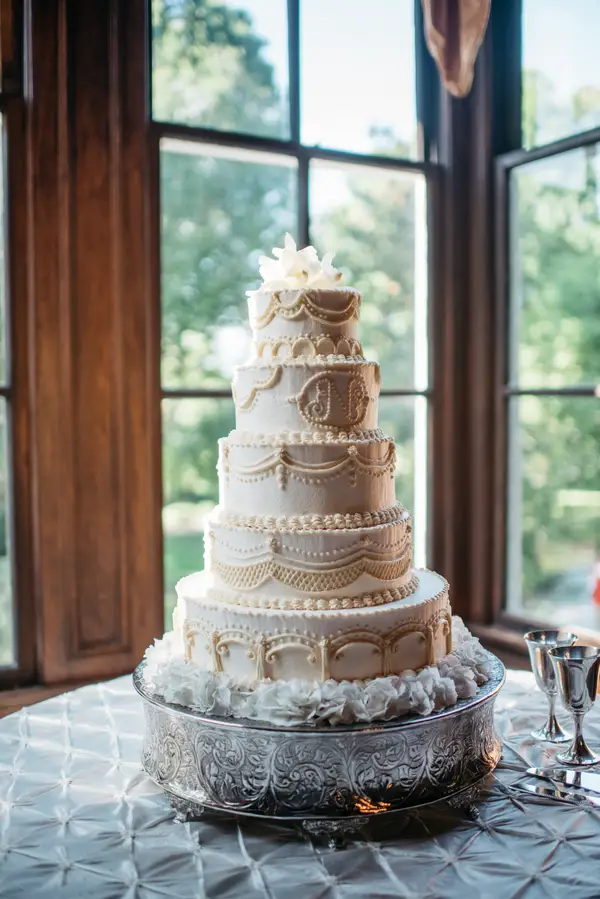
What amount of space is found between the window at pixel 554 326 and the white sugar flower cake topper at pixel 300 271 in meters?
1.75

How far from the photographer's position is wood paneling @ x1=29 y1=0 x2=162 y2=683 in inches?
127

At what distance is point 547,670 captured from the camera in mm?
2340

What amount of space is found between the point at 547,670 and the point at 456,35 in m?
2.35

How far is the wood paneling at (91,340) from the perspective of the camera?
10.6 ft

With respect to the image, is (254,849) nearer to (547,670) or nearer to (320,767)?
(320,767)

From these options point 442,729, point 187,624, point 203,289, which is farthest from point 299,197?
point 442,729

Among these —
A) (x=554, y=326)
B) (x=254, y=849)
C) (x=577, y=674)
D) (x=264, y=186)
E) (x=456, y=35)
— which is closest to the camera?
(x=254, y=849)

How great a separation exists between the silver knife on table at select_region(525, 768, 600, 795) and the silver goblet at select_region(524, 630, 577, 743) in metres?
0.21

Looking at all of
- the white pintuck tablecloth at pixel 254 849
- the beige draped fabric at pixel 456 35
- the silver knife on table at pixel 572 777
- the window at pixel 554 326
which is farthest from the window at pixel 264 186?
the silver knife on table at pixel 572 777

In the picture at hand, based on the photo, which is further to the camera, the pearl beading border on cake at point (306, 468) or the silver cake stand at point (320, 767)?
the pearl beading border on cake at point (306, 468)

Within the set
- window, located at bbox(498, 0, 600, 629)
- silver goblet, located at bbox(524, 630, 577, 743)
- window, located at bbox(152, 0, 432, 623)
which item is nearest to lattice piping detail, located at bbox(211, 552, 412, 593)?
silver goblet, located at bbox(524, 630, 577, 743)

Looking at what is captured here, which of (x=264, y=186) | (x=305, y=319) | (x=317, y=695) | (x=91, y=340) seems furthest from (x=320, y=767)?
(x=264, y=186)

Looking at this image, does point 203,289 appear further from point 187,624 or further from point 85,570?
point 187,624

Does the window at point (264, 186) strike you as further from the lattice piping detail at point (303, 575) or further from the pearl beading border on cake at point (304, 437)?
the lattice piping detail at point (303, 575)
